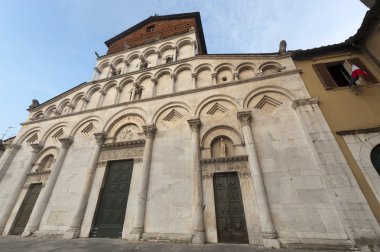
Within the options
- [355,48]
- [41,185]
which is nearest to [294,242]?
[355,48]

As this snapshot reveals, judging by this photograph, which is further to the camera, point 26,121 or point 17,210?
point 26,121

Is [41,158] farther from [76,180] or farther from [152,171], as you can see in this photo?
[152,171]

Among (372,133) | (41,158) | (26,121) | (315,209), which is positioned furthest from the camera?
(26,121)

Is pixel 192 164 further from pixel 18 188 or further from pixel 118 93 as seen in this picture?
pixel 18 188

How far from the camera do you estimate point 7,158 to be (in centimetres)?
1115

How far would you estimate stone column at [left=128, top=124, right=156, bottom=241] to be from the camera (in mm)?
6680

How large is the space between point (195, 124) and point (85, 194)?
5885 millimetres

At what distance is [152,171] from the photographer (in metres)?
7.96

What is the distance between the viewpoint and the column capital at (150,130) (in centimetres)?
887

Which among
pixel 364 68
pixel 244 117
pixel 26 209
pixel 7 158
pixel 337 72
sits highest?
pixel 337 72

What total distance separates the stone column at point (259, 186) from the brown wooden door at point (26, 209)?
10815mm

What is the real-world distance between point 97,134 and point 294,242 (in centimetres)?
967

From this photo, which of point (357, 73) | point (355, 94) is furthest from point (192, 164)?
point (357, 73)

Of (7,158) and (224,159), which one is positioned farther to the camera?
(7,158)
